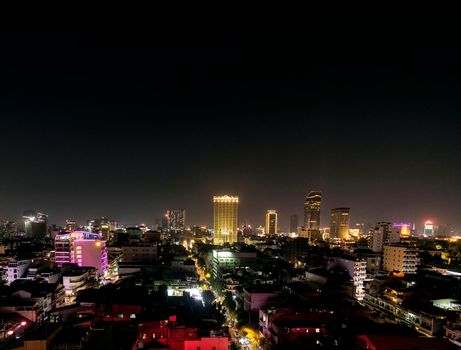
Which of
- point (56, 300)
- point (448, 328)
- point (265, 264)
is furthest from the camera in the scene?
point (265, 264)

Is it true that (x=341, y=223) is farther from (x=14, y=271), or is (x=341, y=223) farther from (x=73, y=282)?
(x=14, y=271)

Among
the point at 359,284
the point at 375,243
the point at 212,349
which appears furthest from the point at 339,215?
the point at 212,349

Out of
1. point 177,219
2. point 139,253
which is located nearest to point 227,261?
point 139,253

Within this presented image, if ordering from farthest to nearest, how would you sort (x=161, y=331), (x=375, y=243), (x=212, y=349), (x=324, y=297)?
(x=375, y=243) < (x=324, y=297) < (x=161, y=331) < (x=212, y=349)

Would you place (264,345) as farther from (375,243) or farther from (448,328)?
(375,243)

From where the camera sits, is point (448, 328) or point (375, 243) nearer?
point (448, 328)

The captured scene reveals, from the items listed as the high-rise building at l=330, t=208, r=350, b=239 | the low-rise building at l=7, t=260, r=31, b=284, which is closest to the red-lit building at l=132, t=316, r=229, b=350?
the low-rise building at l=7, t=260, r=31, b=284

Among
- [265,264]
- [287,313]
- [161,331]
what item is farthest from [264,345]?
[265,264]

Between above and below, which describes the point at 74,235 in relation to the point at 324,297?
above
